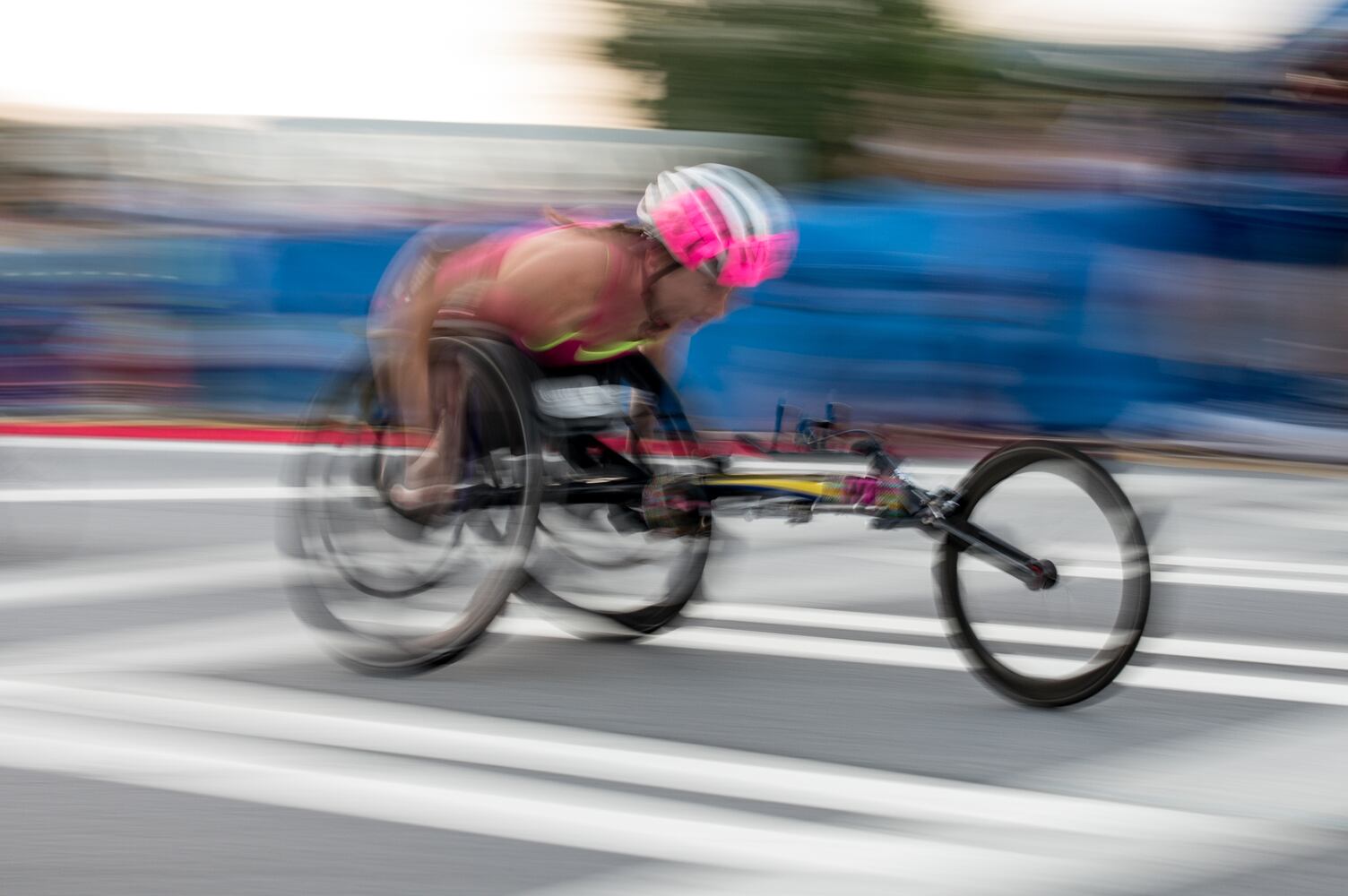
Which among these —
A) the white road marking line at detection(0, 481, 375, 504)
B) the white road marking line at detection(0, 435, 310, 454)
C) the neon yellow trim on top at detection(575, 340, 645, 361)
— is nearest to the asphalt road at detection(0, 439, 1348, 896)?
the neon yellow trim on top at detection(575, 340, 645, 361)

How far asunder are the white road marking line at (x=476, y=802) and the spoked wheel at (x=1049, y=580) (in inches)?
49.7

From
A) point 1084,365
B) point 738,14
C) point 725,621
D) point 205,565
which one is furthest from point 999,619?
point 738,14

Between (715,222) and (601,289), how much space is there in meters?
0.36

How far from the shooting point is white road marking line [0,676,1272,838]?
162 inches

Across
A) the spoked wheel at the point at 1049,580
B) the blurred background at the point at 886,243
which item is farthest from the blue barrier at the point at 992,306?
the spoked wheel at the point at 1049,580

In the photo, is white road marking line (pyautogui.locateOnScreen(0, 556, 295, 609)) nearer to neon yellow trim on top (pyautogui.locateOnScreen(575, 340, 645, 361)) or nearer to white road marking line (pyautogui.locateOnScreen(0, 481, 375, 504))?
white road marking line (pyautogui.locateOnScreen(0, 481, 375, 504))

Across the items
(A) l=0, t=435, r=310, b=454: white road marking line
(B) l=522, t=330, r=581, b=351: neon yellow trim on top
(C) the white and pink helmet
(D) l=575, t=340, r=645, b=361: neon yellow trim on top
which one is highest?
(A) l=0, t=435, r=310, b=454: white road marking line

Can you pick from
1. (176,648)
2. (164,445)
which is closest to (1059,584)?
(176,648)

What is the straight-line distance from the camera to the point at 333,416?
5668 millimetres

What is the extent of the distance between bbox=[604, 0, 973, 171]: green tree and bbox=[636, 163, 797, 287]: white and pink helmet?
21.0 meters

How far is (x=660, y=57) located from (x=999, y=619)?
23140 millimetres

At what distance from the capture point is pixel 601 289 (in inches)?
213

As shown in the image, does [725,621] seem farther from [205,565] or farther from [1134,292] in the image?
[1134,292]

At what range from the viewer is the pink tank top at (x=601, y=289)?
5434 millimetres
